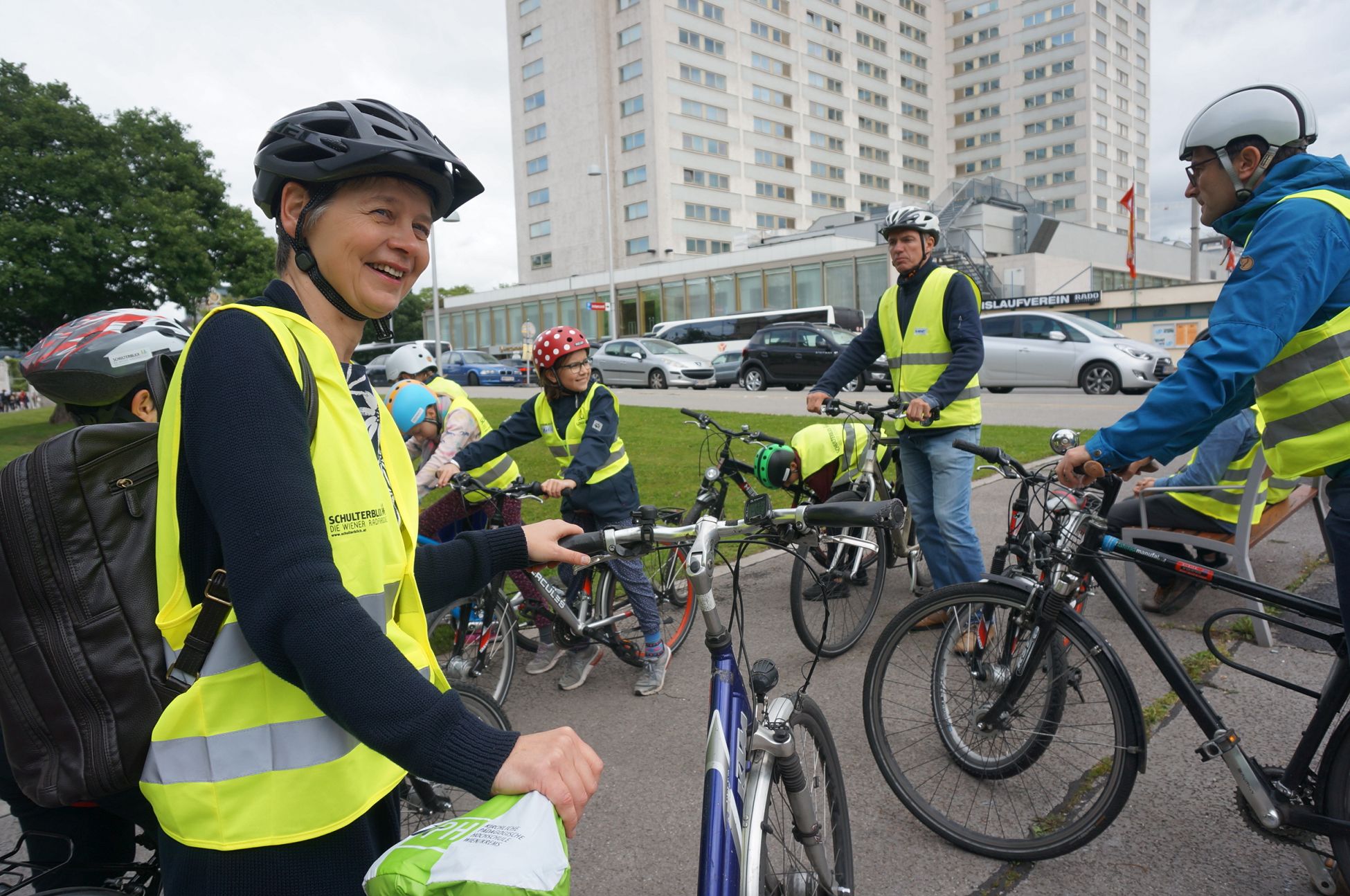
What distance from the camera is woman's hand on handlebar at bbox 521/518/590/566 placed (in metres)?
1.80

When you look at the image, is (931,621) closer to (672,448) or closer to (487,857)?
(487,857)

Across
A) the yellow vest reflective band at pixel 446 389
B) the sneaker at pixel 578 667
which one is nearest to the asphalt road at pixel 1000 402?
the sneaker at pixel 578 667

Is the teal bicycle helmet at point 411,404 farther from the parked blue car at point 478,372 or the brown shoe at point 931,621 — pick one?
the parked blue car at point 478,372

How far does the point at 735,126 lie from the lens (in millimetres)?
56438

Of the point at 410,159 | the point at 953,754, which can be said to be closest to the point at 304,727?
the point at 410,159

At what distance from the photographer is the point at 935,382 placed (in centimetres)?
469

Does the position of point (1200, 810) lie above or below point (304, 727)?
below

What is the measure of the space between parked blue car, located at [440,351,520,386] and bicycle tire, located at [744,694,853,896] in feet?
98.1

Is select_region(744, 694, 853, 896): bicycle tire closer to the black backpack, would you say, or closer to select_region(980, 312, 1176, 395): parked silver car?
the black backpack

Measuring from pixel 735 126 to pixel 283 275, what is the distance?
59.2 metres

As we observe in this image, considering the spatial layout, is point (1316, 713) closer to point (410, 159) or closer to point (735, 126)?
point (410, 159)

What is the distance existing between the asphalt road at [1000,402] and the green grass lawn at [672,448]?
1.00m

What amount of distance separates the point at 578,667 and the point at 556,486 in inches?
42.5

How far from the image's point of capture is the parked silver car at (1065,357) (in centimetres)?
1698
